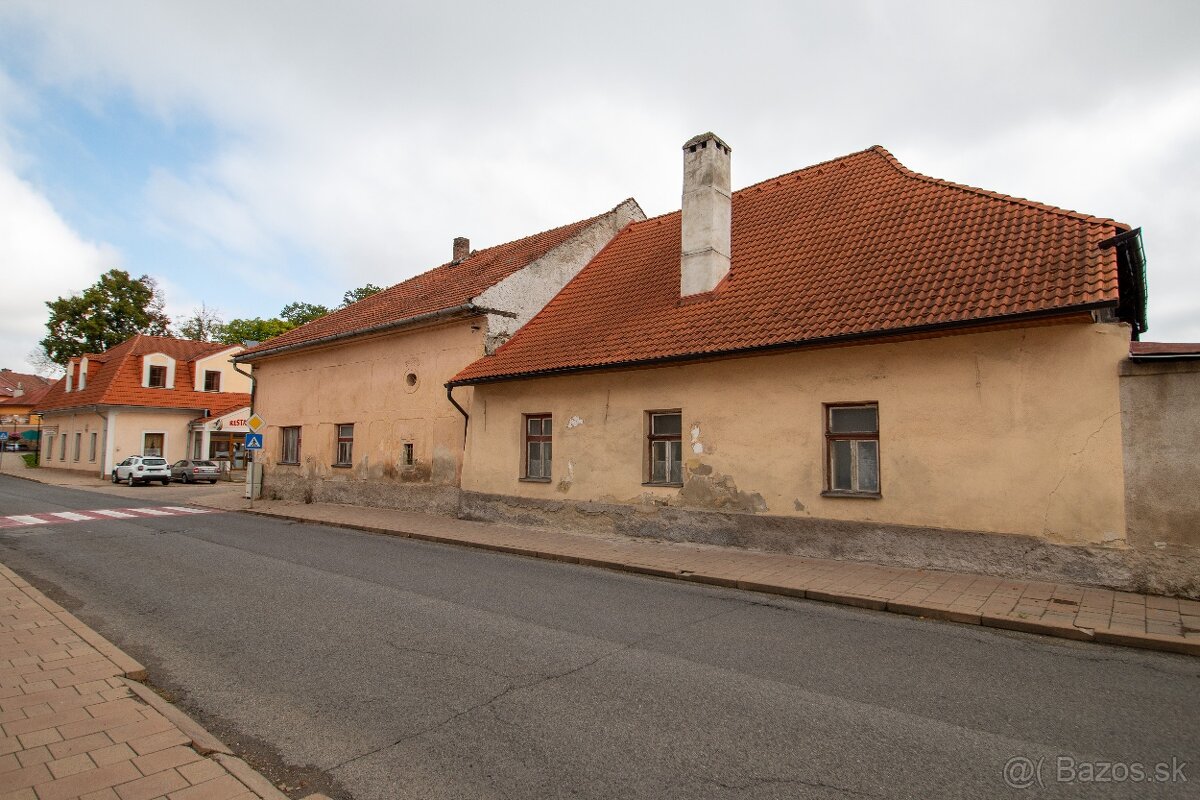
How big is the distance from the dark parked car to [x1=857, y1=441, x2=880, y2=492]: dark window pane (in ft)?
102

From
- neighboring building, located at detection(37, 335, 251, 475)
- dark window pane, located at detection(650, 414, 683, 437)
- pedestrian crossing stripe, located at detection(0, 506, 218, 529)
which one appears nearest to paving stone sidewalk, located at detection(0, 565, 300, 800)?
dark window pane, located at detection(650, 414, 683, 437)

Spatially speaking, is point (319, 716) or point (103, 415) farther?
point (103, 415)

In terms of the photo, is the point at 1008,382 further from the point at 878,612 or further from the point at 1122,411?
the point at 878,612

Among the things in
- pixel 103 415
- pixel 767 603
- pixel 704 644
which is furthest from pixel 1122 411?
pixel 103 415

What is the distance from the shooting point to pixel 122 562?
9.66 m

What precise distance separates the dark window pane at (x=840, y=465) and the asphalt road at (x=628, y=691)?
2.59 meters

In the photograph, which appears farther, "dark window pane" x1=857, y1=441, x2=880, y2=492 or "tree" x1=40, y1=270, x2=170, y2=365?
"tree" x1=40, y1=270, x2=170, y2=365

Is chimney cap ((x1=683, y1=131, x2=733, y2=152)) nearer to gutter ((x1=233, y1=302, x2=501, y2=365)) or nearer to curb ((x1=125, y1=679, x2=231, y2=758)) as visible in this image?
gutter ((x1=233, y1=302, x2=501, y2=365))

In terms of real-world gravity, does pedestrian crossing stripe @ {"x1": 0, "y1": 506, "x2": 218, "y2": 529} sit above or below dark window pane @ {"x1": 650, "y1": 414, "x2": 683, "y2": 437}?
below

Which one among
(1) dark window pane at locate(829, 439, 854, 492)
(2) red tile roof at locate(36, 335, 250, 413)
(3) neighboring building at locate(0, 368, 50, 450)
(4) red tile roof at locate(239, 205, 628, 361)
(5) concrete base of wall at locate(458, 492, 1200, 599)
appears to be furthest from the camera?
(3) neighboring building at locate(0, 368, 50, 450)

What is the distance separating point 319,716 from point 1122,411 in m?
8.51

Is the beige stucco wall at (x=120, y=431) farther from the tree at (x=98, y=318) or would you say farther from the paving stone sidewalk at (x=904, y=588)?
the paving stone sidewalk at (x=904, y=588)

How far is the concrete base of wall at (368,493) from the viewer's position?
15.5m

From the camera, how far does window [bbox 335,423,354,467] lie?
60.6 ft
